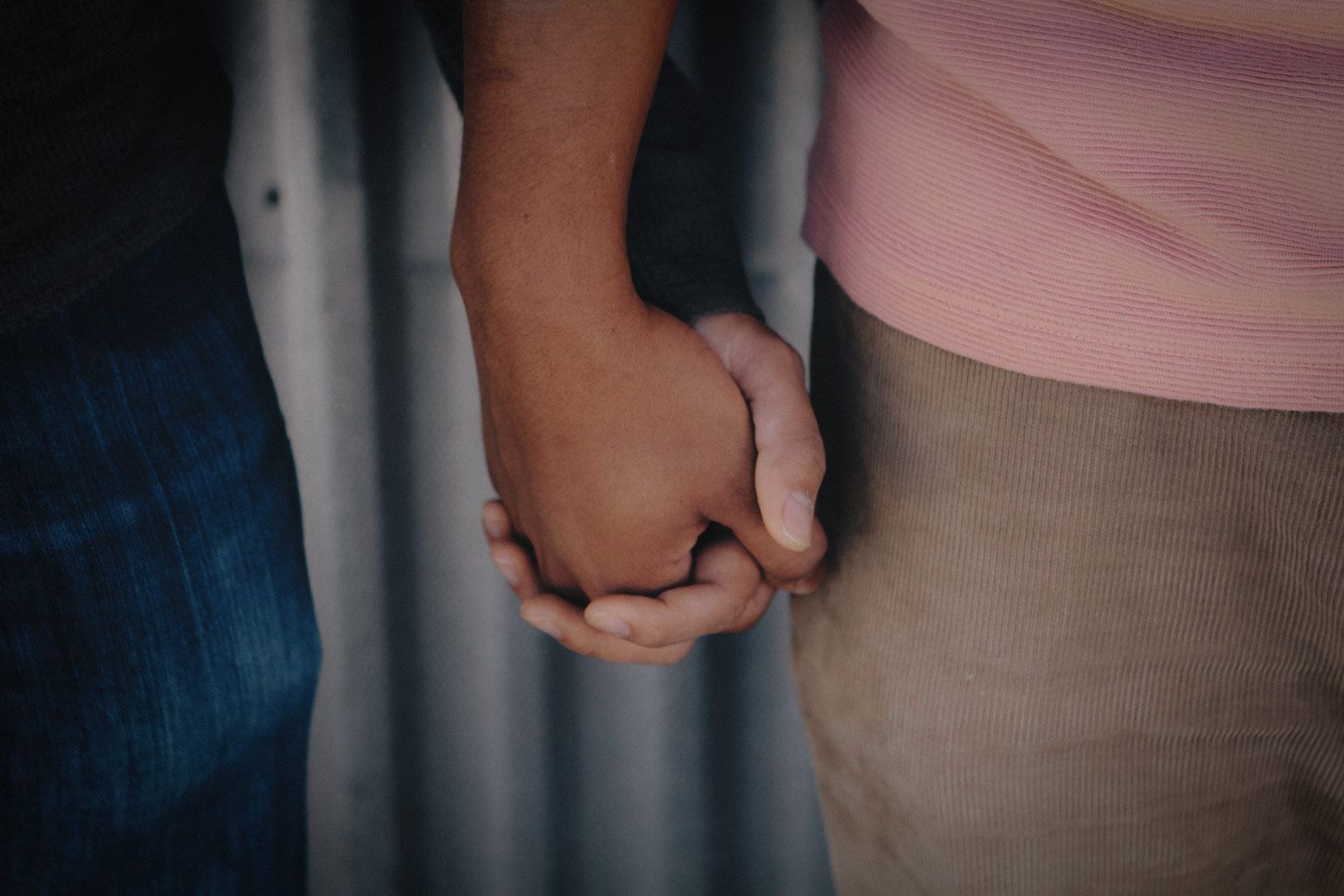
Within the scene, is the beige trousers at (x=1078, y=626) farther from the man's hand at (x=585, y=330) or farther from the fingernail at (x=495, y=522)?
the fingernail at (x=495, y=522)

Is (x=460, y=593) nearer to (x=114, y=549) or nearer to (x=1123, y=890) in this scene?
Answer: (x=114, y=549)

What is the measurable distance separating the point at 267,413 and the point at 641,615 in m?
0.33

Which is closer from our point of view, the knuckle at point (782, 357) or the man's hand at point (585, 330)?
the man's hand at point (585, 330)

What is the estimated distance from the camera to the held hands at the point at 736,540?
56 cm

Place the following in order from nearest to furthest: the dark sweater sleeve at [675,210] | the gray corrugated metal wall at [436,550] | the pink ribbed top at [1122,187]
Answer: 1. the pink ribbed top at [1122,187]
2. the dark sweater sleeve at [675,210]
3. the gray corrugated metal wall at [436,550]

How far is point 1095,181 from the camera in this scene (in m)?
0.47

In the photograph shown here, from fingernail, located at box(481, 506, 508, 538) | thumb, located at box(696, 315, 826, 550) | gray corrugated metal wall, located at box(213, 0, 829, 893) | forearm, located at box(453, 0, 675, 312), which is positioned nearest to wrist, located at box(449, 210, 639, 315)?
forearm, located at box(453, 0, 675, 312)

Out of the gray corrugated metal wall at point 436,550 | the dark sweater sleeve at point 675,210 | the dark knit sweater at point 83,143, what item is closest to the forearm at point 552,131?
the dark sweater sleeve at point 675,210

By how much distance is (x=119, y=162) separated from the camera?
534 mm

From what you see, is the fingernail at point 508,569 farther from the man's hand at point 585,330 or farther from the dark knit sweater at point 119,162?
the dark knit sweater at point 119,162

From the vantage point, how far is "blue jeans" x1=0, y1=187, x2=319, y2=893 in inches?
20.9

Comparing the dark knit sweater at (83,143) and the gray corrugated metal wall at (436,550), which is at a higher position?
the dark knit sweater at (83,143)

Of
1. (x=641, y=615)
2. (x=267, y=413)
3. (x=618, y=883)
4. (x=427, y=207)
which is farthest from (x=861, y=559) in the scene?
(x=618, y=883)

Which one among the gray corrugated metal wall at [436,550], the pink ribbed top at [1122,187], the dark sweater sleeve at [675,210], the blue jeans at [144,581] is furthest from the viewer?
the gray corrugated metal wall at [436,550]
